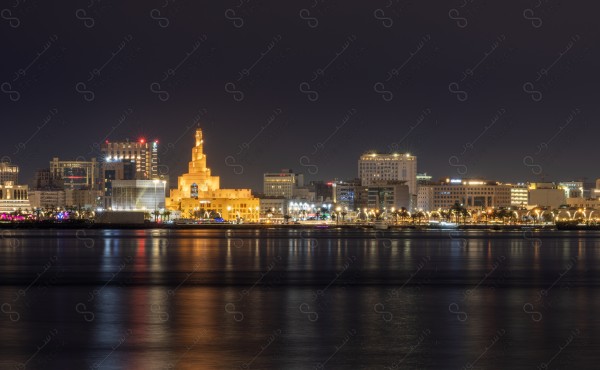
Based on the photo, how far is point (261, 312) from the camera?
105ft

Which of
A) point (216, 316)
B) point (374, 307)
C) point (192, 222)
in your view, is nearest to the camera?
point (216, 316)

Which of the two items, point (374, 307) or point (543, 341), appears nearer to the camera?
point (543, 341)

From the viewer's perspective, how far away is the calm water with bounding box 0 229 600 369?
23406mm

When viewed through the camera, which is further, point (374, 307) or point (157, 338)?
point (374, 307)

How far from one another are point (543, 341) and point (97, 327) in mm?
11664

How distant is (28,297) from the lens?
36.8 m

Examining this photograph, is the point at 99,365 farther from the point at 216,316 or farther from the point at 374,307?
the point at 374,307

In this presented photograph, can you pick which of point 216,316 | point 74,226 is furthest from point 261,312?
point 74,226

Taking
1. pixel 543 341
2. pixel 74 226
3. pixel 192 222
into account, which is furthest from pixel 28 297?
pixel 192 222

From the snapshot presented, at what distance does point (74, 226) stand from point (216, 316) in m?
144

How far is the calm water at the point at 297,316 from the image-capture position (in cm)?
2341

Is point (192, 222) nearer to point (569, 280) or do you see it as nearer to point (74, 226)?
point (74, 226)

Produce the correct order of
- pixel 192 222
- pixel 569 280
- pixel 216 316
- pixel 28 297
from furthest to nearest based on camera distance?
pixel 192 222 → pixel 569 280 → pixel 28 297 → pixel 216 316

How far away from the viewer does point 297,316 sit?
102 feet
